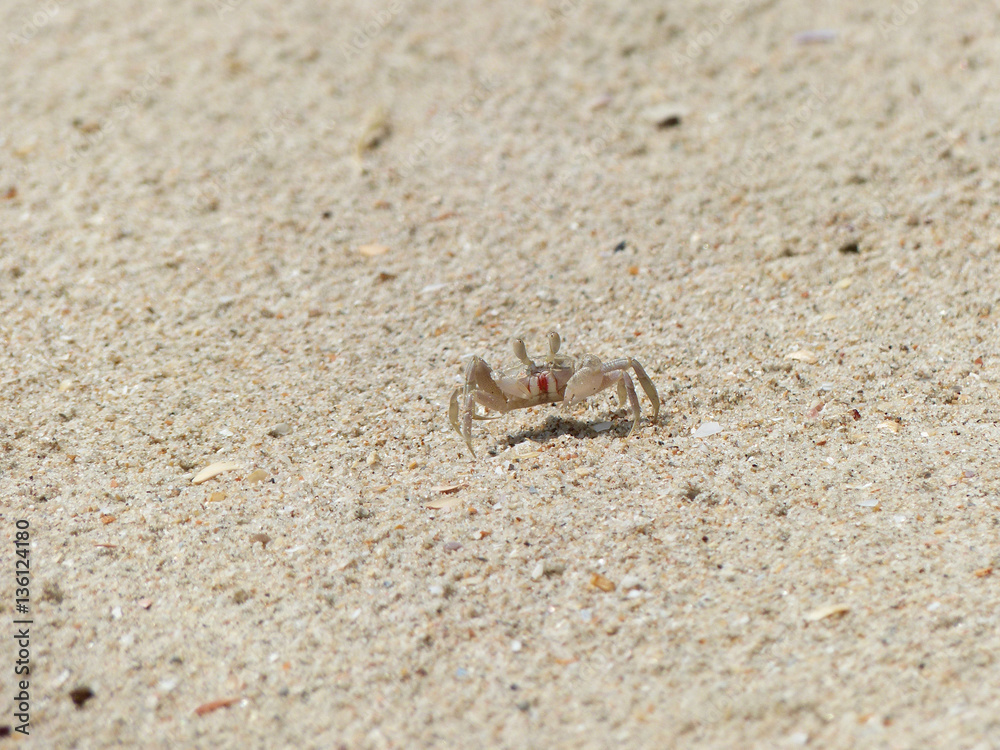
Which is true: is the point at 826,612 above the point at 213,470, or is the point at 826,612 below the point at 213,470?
below

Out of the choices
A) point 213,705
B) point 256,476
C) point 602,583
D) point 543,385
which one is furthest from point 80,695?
point 543,385

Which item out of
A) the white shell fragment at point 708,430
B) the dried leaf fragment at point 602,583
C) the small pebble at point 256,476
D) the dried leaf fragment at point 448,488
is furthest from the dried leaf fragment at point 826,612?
the small pebble at point 256,476

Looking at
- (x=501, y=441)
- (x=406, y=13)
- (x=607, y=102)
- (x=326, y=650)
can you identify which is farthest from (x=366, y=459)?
(x=406, y=13)

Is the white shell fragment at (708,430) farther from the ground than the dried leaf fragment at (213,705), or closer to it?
farther from the ground

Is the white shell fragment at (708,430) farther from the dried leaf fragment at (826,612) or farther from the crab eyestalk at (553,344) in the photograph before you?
the dried leaf fragment at (826,612)

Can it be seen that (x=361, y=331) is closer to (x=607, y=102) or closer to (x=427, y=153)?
(x=427, y=153)

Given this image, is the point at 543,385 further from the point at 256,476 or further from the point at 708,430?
the point at 256,476

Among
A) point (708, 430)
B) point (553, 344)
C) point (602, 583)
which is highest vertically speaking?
point (553, 344)
